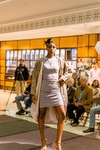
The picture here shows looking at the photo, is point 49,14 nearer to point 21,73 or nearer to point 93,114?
point 21,73

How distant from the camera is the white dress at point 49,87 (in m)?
3.46

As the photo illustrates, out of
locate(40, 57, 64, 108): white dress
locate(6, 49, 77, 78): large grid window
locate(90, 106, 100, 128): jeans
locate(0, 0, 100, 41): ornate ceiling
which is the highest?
locate(0, 0, 100, 41): ornate ceiling

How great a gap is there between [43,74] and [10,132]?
168 cm

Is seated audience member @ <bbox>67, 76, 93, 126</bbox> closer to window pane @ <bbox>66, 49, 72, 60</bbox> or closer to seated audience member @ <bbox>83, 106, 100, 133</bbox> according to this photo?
seated audience member @ <bbox>83, 106, 100, 133</bbox>

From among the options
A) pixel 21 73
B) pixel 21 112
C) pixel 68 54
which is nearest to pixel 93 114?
pixel 21 112

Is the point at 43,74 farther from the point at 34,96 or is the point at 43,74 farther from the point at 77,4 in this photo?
the point at 77,4

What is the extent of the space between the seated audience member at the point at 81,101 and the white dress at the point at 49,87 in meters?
1.90

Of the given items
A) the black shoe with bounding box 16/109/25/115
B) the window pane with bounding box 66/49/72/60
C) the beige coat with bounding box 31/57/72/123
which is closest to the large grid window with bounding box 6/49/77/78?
the window pane with bounding box 66/49/72/60

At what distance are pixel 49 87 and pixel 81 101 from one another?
2.07 m

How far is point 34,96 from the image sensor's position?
11.7 feet

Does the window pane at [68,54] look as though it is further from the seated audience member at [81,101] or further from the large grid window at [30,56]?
the seated audience member at [81,101]

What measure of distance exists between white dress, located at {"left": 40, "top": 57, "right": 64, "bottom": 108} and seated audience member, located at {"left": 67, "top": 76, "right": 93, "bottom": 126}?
1900 mm

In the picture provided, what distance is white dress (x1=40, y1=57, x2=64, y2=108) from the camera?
346 cm

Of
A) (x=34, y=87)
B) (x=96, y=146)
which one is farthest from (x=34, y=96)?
(x=96, y=146)
